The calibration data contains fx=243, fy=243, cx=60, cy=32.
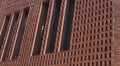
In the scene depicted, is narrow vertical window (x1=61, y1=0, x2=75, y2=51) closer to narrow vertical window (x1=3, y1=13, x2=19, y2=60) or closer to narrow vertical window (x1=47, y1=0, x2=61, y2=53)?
narrow vertical window (x1=47, y1=0, x2=61, y2=53)

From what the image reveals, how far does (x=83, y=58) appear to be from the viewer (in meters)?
37.2

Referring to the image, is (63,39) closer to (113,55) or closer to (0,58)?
(113,55)

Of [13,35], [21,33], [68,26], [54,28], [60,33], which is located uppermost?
[68,26]

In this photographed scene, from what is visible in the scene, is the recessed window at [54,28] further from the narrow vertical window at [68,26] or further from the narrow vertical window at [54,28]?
the narrow vertical window at [68,26]

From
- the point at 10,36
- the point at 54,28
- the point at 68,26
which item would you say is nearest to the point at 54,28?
the point at 54,28

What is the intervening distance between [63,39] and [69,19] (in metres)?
5.00

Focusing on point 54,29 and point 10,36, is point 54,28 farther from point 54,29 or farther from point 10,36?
point 10,36

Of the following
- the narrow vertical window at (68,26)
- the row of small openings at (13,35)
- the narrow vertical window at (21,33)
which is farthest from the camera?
the row of small openings at (13,35)

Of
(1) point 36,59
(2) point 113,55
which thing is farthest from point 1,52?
(2) point 113,55

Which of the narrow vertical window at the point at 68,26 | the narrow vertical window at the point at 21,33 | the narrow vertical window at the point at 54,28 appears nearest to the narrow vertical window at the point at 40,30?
the narrow vertical window at the point at 54,28

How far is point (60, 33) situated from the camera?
4297 centimetres

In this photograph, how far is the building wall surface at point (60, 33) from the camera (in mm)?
36594

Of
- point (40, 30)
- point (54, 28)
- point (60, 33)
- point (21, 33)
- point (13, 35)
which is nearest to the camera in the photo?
point (60, 33)

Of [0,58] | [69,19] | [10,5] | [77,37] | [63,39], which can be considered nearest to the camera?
[77,37]
